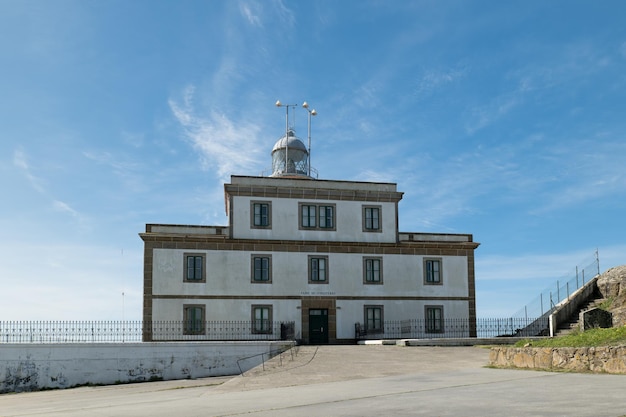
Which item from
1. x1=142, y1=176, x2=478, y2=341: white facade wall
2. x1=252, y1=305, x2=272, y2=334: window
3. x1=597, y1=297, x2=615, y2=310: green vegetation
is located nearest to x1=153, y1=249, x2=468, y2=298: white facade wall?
x1=142, y1=176, x2=478, y2=341: white facade wall

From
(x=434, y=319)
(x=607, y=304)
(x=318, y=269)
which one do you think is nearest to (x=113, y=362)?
(x=318, y=269)

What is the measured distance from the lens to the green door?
118 feet

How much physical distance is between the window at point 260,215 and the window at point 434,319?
10337 millimetres

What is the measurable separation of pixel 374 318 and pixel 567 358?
2120 cm

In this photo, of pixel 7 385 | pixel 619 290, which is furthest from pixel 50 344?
pixel 619 290

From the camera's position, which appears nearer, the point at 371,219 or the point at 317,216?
the point at 317,216

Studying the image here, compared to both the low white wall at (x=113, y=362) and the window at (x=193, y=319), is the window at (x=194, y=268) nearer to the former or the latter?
the window at (x=193, y=319)

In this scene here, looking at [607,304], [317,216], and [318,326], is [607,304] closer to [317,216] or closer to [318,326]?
[318,326]

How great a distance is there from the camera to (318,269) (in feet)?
121

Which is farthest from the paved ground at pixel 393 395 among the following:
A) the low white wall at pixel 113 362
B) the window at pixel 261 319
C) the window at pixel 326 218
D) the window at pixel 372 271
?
the window at pixel 326 218

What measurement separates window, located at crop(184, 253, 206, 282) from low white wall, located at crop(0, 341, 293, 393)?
27.0 feet

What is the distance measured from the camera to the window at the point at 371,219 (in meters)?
38.2

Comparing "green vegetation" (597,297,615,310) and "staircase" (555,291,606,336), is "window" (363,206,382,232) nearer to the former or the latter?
"staircase" (555,291,606,336)

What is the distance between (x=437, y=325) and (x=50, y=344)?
2083 centimetres
